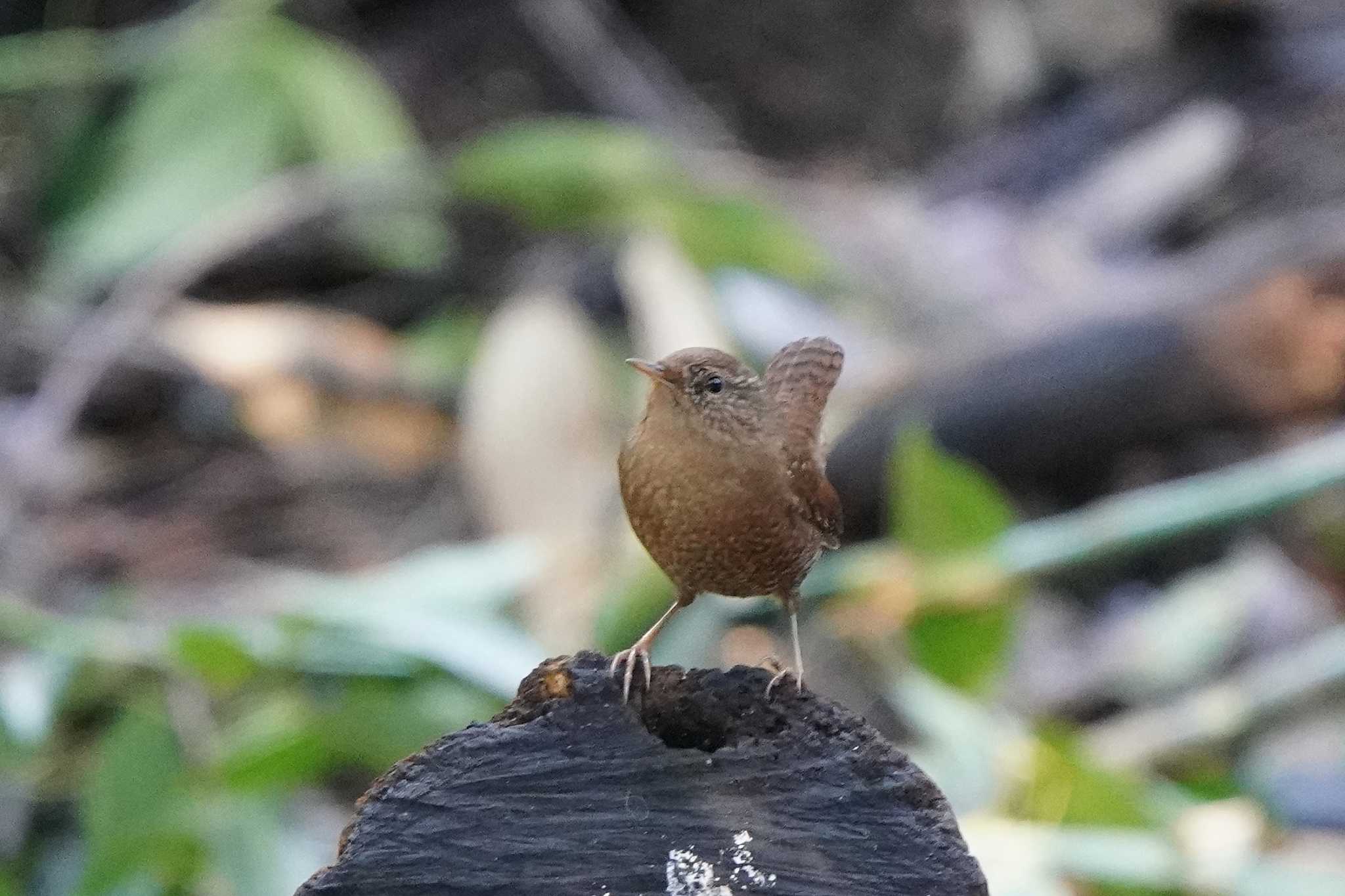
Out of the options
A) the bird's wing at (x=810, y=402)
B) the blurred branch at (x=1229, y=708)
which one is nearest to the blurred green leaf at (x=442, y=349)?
the blurred branch at (x=1229, y=708)

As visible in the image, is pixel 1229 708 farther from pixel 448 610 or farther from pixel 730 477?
pixel 730 477

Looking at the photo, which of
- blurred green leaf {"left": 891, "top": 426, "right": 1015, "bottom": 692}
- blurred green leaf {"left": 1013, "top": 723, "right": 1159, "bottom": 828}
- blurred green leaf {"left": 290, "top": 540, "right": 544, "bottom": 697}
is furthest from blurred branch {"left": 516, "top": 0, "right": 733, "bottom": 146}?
blurred green leaf {"left": 1013, "top": 723, "right": 1159, "bottom": 828}

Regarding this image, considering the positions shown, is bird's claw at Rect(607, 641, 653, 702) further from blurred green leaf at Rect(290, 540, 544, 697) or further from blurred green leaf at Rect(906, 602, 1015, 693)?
blurred green leaf at Rect(906, 602, 1015, 693)

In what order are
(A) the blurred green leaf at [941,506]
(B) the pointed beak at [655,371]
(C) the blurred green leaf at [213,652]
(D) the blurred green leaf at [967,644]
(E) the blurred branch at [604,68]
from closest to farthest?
(B) the pointed beak at [655,371], (C) the blurred green leaf at [213,652], (A) the blurred green leaf at [941,506], (D) the blurred green leaf at [967,644], (E) the blurred branch at [604,68]

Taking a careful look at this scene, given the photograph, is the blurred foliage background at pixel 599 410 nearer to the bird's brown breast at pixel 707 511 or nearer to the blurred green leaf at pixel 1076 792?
the blurred green leaf at pixel 1076 792

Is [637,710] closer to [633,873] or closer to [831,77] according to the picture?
[633,873]

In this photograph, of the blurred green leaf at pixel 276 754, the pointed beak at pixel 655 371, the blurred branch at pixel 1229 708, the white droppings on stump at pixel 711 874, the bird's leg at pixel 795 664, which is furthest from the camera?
the blurred branch at pixel 1229 708
